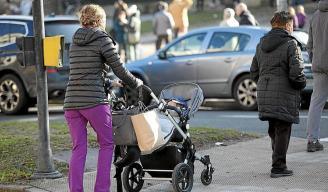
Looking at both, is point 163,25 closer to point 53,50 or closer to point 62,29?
point 62,29

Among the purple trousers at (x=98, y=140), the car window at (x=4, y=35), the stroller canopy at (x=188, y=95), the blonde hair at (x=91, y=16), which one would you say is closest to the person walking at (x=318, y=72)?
the stroller canopy at (x=188, y=95)

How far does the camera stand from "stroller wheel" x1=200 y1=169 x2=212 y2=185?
7.88 m

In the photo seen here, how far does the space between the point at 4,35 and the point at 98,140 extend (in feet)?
29.5

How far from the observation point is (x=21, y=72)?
1544 cm

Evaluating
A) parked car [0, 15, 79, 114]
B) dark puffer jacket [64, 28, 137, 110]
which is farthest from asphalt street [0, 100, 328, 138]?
dark puffer jacket [64, 28, 137, 110]

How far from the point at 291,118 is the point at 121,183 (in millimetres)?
1880

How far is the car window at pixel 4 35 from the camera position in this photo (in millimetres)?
15523

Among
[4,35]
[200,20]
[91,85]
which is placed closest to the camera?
[91,85]

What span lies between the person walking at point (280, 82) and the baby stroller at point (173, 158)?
72cm

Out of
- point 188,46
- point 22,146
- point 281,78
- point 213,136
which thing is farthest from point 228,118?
point 281,78

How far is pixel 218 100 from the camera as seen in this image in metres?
17.1

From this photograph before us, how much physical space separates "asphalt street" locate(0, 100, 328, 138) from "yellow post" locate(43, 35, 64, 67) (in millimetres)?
4135

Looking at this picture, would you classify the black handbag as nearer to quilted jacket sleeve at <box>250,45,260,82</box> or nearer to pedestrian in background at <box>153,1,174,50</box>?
quilted jacket sleeve at <box>250,45,260,82</box>

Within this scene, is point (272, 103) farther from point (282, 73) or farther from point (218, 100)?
point (218, 100)
